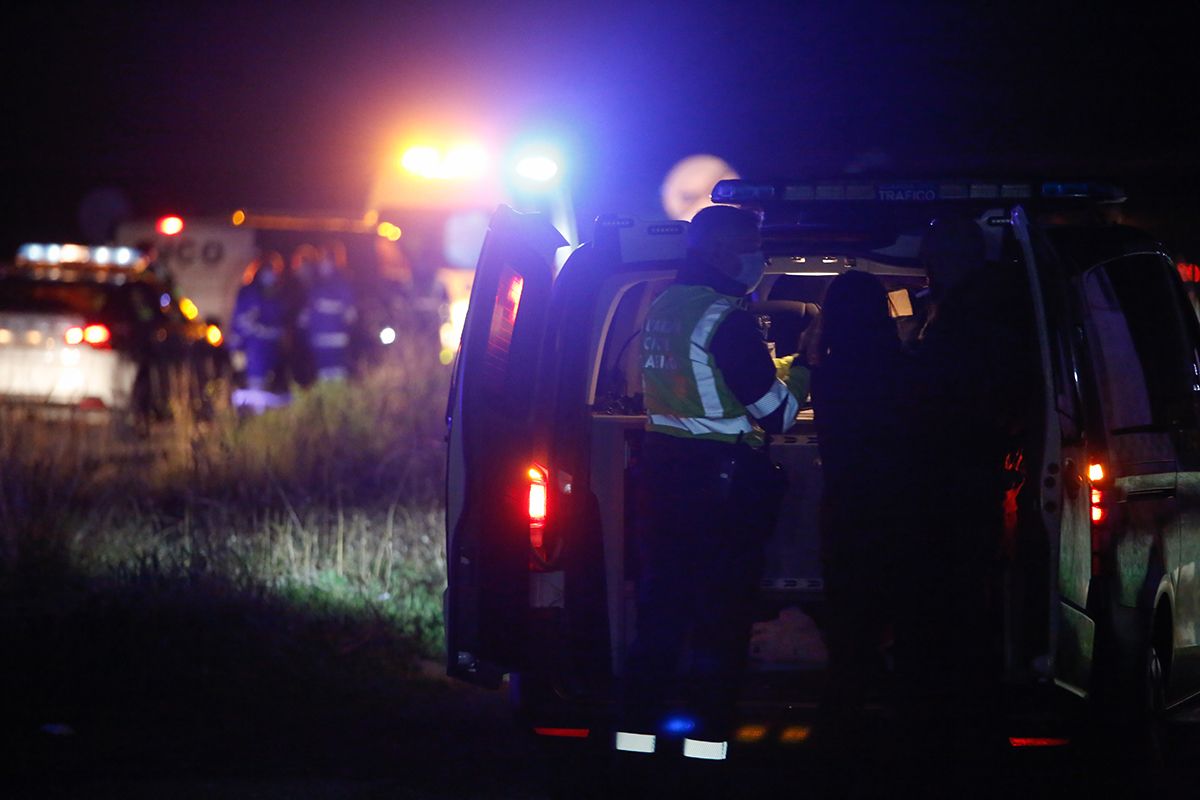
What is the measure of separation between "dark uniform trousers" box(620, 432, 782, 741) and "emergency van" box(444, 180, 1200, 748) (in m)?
0.13

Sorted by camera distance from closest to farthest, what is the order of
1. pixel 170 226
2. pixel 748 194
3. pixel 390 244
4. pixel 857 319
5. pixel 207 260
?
pixel 857 319
pixel 748 194
pixel 390 244
pixel 170 226
pixel 207 260

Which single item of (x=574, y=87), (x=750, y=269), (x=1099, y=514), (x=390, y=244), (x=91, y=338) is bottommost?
(x=1099, y=514)

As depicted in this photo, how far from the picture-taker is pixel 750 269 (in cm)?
570

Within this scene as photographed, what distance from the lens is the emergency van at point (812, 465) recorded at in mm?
5430

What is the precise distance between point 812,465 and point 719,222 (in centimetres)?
114

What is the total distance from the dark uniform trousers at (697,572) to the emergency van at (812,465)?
131 mm

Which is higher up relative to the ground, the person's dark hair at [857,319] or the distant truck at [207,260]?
the distant truck at [207,260]

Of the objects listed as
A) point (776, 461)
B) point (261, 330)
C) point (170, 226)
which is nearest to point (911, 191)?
point (776, 461)

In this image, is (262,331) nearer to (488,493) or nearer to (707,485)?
(488,493)

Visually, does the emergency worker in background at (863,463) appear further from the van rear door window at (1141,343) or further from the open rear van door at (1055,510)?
the van rear door window at (1141,343)

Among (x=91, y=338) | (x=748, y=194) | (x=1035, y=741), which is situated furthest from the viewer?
(x=91, y=338)

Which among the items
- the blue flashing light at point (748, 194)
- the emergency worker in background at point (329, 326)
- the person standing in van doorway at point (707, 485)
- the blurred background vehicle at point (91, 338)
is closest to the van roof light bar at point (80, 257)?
the blurred background vehicle at point (91, 338)

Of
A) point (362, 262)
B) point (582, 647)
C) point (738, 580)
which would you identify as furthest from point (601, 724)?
point (362, 262)

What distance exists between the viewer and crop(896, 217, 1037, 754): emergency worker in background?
5.41 metres
